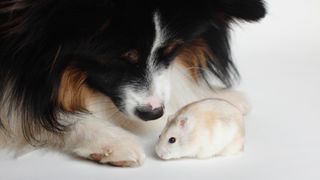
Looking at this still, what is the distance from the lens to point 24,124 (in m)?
2.90

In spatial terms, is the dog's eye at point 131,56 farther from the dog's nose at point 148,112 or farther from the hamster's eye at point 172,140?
the hamster's eye at point 172,140

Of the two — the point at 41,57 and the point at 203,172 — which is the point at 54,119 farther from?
the point at 203,172

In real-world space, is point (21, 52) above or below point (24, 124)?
above

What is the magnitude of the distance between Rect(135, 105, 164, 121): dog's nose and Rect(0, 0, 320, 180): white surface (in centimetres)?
15

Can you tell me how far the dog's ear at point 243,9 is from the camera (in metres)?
2.85

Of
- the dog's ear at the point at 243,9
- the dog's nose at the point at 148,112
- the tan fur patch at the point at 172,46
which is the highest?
the dog's ear at the point at 243,9

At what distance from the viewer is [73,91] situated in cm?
292

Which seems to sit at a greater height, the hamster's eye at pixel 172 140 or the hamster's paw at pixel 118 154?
the hamster's eye at pixel 172 140

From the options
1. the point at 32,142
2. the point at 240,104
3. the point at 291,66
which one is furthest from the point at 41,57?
the point at 291,66

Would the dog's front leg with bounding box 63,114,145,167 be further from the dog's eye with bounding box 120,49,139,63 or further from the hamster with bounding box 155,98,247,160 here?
the dog's eye with bounding box 120,49,139,63

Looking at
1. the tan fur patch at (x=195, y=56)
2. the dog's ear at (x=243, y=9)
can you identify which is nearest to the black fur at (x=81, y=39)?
the dog's ear at (x=243, y=9)

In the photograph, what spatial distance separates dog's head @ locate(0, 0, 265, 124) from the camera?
2566 millimetres

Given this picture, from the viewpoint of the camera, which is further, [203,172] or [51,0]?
[203,172]

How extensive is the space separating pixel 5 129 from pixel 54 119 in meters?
0.22
